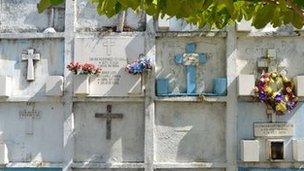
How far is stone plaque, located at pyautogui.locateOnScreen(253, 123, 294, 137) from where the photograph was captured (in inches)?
286

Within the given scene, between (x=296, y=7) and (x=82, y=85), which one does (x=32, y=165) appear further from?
(x=296, y=7)

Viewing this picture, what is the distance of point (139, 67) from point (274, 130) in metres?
1.82

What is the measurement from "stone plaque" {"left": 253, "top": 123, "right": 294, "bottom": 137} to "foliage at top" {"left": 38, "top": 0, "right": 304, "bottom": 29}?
3.94m

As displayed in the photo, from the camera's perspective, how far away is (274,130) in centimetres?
727

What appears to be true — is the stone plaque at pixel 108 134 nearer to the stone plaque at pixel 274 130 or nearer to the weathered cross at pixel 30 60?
the weathered cross at pixel 30 60

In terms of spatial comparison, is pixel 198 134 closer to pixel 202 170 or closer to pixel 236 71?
pixel 202 170

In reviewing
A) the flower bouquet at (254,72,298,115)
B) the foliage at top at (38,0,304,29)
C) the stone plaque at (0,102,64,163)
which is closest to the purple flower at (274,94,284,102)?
the flower bouquet at (254,72,298,115)

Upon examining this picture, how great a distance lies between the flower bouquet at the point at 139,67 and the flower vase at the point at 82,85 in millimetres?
530

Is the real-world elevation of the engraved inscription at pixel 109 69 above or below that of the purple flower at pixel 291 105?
above

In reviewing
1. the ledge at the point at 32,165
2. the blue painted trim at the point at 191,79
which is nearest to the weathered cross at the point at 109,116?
the ledge at the point at 32,165

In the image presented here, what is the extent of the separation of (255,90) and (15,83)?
3.01 metres

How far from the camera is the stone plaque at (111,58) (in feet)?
24.3

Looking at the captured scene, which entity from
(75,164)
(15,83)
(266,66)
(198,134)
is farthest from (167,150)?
(15,83)

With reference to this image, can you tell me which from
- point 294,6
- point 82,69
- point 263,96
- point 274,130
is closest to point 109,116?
point 82,69
